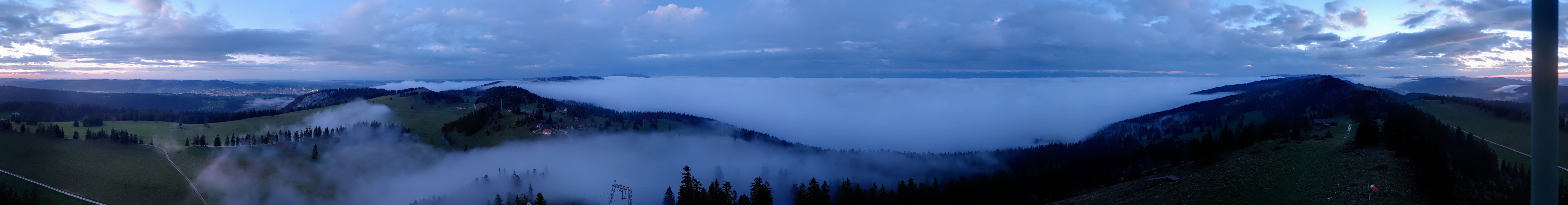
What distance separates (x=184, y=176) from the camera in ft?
217

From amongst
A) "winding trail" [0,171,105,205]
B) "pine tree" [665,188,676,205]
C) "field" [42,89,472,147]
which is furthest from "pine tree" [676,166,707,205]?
"field" [42,89,472,147]

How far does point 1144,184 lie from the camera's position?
39.0 m

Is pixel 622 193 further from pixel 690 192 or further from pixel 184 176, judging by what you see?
pixel 690 192

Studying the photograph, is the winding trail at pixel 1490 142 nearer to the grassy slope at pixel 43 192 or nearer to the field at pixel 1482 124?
the field at pixel 1482 124

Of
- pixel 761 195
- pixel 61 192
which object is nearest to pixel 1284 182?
pixel 761 195

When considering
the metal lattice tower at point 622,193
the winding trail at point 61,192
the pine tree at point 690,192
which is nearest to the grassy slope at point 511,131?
the metal lattice tower at point 622,193

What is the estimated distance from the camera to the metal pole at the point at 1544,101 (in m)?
4.63

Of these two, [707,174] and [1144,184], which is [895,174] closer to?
[707,174]

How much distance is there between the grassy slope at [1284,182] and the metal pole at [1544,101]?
77.2ft

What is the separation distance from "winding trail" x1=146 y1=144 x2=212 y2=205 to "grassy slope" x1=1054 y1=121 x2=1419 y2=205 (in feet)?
304

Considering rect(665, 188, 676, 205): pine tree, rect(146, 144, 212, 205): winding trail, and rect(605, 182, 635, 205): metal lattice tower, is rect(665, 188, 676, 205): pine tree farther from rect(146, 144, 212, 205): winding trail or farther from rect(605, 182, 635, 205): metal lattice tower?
rect(146, 144, 212, 205): winding trail

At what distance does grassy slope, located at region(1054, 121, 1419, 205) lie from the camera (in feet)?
79.6

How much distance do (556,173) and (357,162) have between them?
3250 cm

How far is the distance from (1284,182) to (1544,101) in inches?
1252
